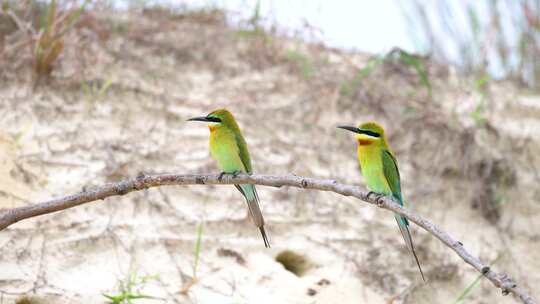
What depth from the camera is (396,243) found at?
3387 mm

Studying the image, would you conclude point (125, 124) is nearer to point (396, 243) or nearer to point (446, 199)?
point (396, 243)

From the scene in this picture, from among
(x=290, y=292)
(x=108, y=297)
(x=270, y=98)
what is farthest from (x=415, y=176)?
(x=108, y=297)

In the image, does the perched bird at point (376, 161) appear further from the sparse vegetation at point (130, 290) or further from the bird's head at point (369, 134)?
the sparse vegetation at point (130, 290)

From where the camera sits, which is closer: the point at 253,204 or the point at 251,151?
the point at 253,204

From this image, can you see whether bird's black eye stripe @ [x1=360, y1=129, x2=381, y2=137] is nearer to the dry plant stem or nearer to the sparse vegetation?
the dry plant stem

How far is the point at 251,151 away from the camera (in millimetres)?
3760

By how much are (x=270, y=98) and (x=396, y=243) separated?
1.40 m

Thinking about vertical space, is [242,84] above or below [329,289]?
above

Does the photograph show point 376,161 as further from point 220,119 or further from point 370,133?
point 220,119

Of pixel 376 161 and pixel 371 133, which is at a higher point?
pixel 371 133

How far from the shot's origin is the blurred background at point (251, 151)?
285cm

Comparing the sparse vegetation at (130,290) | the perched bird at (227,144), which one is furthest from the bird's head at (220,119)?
the sparse vegetation at (130,290)

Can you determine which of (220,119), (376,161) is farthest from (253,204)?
(376,161)

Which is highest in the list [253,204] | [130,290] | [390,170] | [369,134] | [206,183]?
[369,134]
